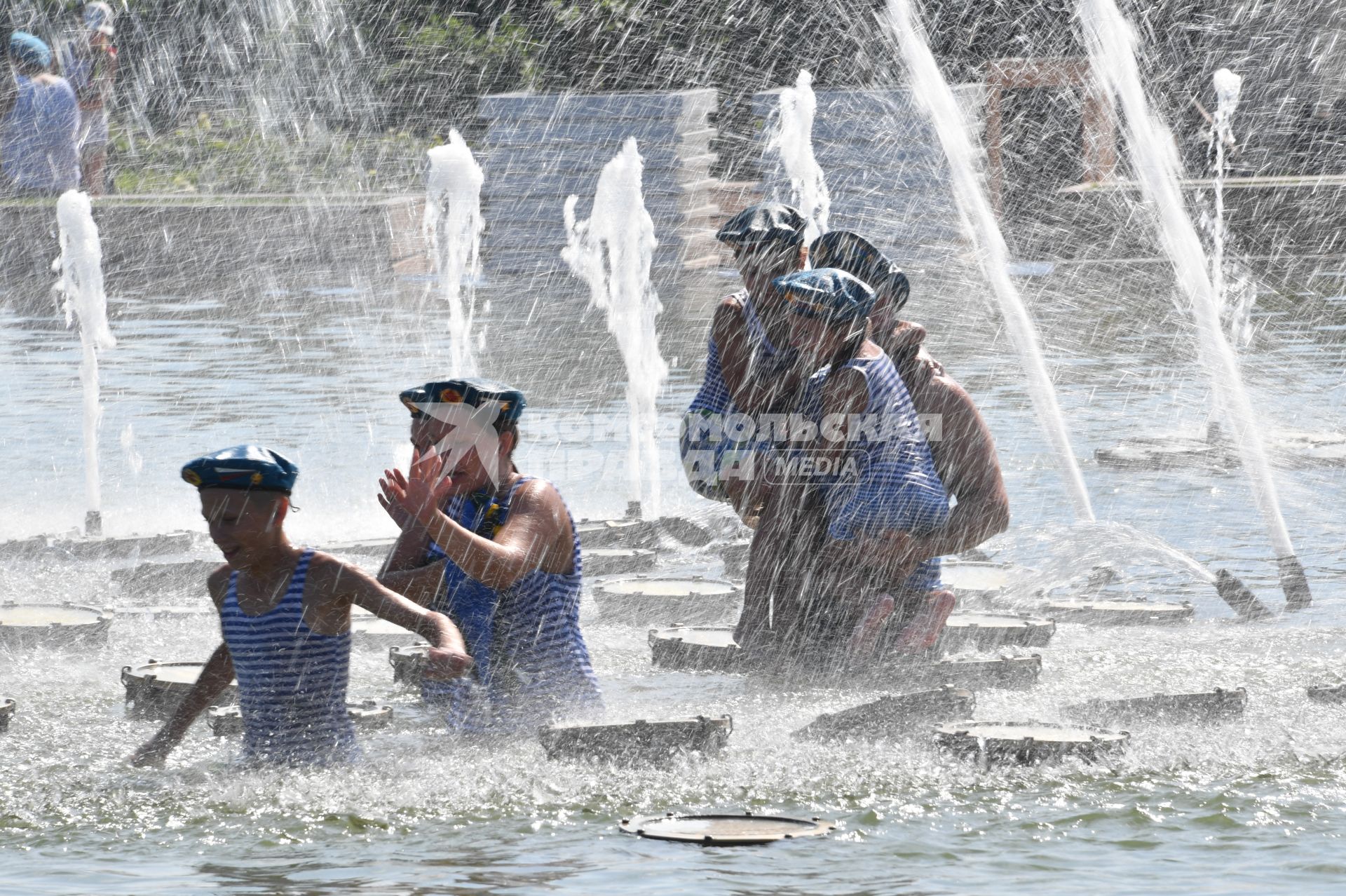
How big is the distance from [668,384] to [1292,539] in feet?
A: 17.5

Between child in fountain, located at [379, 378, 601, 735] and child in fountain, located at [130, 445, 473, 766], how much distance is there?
0.77 ft

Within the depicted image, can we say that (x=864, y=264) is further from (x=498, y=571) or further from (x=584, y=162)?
(x=584, y=162)

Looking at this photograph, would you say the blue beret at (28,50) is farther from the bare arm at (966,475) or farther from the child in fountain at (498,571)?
the child in fountain at (498,571)

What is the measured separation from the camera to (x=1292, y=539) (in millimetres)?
7934

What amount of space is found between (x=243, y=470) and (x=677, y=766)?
1267 mm

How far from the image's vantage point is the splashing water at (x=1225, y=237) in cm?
1528

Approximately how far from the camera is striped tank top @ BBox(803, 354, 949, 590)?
17.3 ft

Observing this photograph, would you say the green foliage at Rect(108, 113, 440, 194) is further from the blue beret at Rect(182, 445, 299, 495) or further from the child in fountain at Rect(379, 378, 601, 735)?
the blue beret at Rect(182, 445, 299, 495)

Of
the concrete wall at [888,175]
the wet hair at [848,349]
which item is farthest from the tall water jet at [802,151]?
the wet hair at [848,349]

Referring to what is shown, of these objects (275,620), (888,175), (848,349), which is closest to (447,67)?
(888,175)

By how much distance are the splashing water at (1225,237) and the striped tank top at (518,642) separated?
803 cm

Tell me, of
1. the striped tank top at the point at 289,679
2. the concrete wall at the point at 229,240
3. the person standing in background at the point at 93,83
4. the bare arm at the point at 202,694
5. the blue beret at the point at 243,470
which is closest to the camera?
the blue beret at the point at 243,470

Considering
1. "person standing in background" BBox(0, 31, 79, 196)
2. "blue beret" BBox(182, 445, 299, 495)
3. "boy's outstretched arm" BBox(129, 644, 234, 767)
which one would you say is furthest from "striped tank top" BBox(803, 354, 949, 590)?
"person standing in background" BBox(0, 31, 79, 196)

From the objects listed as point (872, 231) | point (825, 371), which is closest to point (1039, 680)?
point (825, 371)
